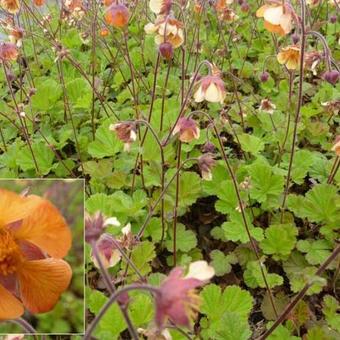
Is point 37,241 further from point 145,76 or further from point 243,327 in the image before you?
point 145,76

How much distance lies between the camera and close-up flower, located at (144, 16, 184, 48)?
72.3 inches

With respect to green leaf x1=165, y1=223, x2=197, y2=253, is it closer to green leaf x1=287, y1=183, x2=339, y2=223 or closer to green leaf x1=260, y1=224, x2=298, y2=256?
green leaf x1=260, y1=224, x2=298, y2=256

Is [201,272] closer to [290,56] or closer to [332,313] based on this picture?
[332,313]

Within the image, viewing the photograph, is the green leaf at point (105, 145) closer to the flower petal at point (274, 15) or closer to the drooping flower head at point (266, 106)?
the drooping flower head at point (266, 106)

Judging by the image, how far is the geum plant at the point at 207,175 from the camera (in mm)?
1604

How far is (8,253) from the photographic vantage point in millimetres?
845

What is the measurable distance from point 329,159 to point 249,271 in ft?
2.57

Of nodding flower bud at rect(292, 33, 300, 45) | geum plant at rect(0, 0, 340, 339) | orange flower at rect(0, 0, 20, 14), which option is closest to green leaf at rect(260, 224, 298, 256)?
geum plant at rect(0, 0, 340, 339)

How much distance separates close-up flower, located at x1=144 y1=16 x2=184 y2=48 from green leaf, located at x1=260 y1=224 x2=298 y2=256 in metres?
0.69

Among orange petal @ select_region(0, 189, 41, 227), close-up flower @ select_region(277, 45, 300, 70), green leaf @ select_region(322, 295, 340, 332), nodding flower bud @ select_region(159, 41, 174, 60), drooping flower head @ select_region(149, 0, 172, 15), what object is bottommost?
green leaf @ select_region(322, 295, 340, 332)

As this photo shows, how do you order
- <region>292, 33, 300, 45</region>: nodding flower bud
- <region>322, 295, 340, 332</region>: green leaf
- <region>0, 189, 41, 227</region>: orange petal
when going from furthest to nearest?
<region>292, 33, 300, 45</region>: nodding flower bud < <region>322, 295, 340, 332</region>: green leaf < <region>0, 189, 41, 227</region>: orange petal

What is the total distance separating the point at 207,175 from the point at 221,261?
39 cm

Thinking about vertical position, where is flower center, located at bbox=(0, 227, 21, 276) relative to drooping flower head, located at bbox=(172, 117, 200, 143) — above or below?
below

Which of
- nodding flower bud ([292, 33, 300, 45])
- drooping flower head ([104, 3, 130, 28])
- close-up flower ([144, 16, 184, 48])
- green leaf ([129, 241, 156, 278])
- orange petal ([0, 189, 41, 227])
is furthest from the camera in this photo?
nodding flower bud ([292, 33, 300, 45])
